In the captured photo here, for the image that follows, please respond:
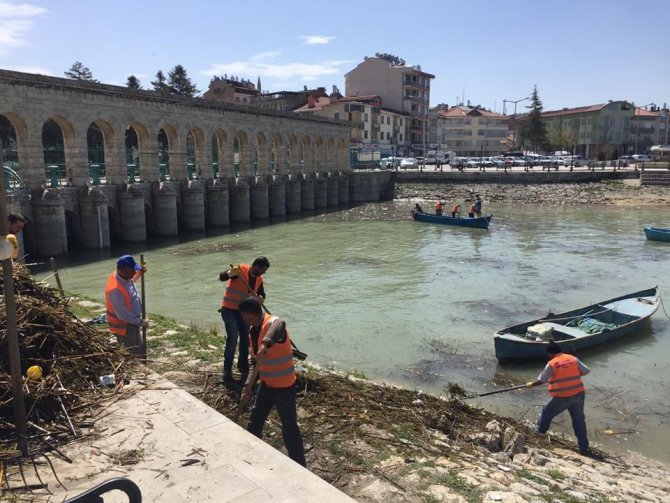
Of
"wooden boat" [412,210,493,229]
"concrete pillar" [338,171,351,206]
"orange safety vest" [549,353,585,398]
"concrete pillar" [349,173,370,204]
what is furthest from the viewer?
"concrete pillar" [349,173,370,204]

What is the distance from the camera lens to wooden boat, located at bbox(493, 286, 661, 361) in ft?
42.6

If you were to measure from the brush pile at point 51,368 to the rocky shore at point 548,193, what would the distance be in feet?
175

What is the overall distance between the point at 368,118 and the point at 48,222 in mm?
64707

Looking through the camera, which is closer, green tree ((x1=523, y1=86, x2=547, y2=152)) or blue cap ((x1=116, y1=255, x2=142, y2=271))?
blue cap ((x1=116, y1=255, x2=142, y2=271))

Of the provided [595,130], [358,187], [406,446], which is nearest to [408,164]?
[358,187]

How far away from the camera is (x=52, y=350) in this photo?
681 cm

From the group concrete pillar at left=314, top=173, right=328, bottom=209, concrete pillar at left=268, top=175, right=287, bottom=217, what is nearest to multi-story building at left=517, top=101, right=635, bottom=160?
concrete pillar at left=314, top=173, right=328, bottom=209

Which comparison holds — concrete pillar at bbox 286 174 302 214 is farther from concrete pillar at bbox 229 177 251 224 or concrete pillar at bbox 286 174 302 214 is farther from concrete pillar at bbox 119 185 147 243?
concrete pillar at bbox 119 185 147 243

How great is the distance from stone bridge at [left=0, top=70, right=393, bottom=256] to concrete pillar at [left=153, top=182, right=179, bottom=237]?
6cm

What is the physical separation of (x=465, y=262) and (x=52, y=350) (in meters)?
22.2

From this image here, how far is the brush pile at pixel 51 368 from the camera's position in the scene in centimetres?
584

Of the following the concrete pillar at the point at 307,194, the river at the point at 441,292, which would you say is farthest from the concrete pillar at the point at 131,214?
the concrete pillar at the point at 307,194

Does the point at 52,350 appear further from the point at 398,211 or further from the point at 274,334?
the point at 398,211

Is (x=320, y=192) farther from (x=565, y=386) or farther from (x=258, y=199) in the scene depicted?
(x=565, y=386)
